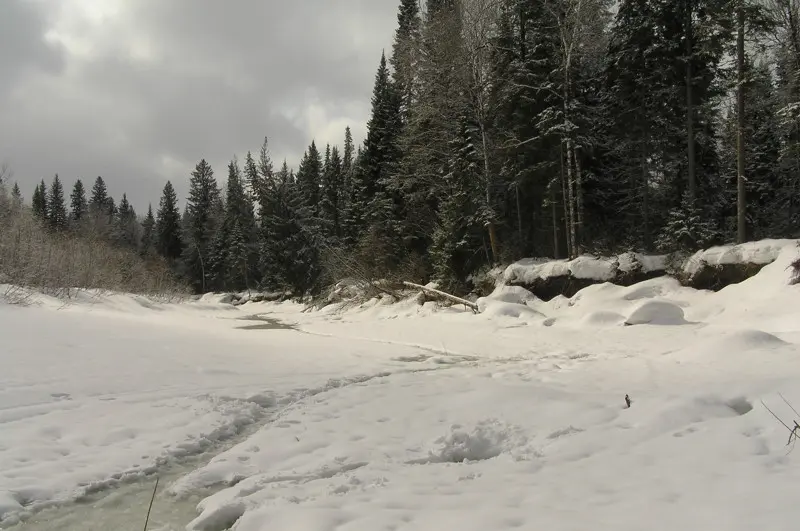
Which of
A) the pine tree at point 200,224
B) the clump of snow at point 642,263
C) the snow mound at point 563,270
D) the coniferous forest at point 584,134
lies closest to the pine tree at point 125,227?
the pine tree at point 200,224

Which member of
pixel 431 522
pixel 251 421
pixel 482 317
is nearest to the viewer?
pixel 431 522

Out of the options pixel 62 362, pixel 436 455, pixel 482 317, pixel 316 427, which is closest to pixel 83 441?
pixel 316 427

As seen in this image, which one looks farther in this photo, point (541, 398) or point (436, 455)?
point (541, 398)

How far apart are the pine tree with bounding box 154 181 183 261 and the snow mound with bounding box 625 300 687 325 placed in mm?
60359

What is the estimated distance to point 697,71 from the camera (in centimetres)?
1828

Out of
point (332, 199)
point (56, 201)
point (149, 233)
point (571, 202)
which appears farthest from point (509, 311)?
point (56, 201)

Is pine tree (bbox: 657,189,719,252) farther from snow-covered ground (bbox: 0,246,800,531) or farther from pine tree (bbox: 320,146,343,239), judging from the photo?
pine tree (bbox: 320,146,343,239)

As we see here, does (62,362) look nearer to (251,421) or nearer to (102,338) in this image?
(102,338)

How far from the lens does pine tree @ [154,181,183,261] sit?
201ft

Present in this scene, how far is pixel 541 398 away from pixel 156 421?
15.4 feet

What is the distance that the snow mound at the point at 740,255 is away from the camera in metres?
13.0

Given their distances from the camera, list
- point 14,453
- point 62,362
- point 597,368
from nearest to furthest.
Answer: point 14,453 < point 62,362 < point 597,368

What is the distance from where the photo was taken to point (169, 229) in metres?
61.4

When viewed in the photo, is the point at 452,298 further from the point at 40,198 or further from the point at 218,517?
the point at 40,198
